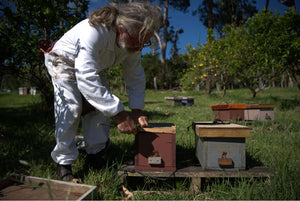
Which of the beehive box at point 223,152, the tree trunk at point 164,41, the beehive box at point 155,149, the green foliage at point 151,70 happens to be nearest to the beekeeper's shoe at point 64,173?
the beehive box at point 155,149

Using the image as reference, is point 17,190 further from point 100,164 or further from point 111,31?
point 111,31

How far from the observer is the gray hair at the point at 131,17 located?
70.0 inches

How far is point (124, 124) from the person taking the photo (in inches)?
69.0

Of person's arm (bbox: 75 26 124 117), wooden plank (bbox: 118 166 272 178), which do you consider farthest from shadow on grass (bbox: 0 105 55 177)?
wooden plank (bbox: 118 166 272 178)

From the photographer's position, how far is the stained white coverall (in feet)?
5.57

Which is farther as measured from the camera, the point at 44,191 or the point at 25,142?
the point at 25,142

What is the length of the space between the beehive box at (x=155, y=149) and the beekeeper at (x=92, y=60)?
0.13m

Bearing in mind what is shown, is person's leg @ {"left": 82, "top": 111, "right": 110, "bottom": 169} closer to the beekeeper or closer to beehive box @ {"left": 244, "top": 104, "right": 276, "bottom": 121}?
the beekeeper

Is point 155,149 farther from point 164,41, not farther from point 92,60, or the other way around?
point 164,41

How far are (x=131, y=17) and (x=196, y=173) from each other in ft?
4.46

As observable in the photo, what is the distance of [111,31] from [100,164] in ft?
4.14

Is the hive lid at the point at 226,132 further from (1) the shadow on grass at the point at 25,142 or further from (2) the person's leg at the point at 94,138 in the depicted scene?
(1) the shadow on grass at the point at 25,142

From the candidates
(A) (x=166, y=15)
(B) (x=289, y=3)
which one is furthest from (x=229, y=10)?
(B) (x=289, y=3)

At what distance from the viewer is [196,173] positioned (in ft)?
5.78
